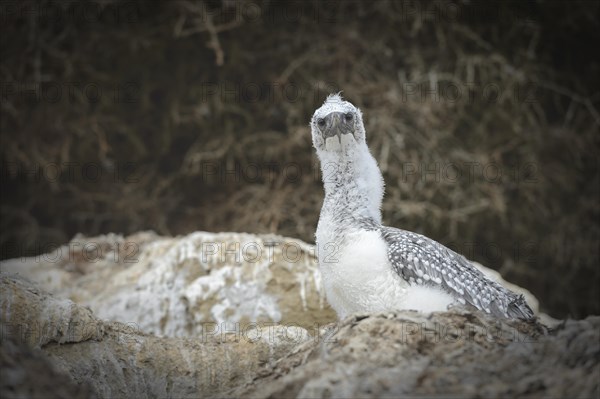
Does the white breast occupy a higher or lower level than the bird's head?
lower

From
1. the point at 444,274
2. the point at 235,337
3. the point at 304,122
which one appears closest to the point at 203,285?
the point at 235,337

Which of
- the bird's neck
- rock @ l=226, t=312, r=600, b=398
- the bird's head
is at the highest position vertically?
the bird's head

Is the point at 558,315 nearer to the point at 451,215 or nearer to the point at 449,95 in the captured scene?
the point at 451,215

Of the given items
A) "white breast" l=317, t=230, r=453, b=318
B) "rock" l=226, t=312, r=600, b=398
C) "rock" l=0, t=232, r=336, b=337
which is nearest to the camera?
"rock" l=226, t=312, r=600, b=398

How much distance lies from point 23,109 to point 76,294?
9.80ft

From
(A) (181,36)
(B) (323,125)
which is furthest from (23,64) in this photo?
(B) (323,125)

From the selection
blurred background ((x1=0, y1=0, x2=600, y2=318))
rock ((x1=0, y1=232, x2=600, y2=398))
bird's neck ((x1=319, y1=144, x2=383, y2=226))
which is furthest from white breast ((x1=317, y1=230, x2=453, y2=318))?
blurred background ((x1=0, y1=0, x2=600, y2=318))

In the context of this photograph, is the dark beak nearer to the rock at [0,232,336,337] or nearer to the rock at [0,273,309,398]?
the rock at [0,273,309,398]

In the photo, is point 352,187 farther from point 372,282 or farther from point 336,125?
point 372,282

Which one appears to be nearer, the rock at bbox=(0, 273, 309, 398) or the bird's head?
the rock at bbox=(0, 273, 309, 398)

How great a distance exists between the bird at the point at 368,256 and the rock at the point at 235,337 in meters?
0.38

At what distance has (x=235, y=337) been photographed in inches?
160

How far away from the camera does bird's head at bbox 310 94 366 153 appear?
4.19 metres

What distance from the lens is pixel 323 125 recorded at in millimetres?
4254
